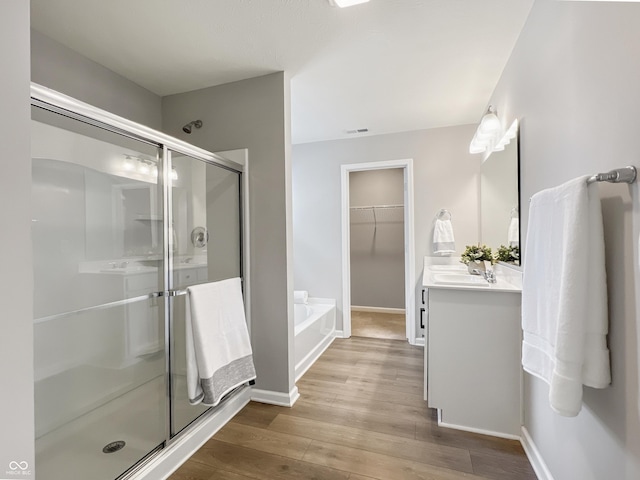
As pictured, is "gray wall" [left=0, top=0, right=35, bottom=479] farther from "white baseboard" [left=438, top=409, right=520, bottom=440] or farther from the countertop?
"white baseboard" [left=438, top=409, right=520, bottom=440]

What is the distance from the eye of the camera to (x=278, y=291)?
2236 millimetres

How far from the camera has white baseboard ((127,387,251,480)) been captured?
1488 millimetres

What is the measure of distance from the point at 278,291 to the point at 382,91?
75.2 inches

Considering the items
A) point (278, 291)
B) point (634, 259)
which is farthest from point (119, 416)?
point (634, 259)

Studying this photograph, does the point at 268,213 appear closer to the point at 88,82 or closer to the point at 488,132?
the point at 88,82

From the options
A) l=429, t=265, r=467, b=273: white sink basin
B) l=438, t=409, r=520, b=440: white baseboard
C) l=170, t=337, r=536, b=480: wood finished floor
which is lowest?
l=170, t=337, r=536, b=480: wood finished floor

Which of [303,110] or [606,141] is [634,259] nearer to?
[606,141]

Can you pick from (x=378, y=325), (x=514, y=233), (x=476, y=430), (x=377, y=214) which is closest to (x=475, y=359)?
(x=476, y=430)

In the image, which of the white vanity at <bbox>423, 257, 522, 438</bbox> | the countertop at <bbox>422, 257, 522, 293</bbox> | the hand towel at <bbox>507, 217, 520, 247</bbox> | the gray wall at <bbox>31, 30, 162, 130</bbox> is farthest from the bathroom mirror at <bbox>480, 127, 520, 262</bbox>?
the gray wall at <bbox>31, 30, 162, 130</bbox>

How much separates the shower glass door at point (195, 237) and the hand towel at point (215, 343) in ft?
0.64

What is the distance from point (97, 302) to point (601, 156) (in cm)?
254

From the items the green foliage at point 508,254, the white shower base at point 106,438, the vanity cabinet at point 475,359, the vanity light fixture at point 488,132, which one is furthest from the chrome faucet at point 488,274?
the white shower base at point 106,438

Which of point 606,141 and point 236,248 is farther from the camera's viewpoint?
point 236,248

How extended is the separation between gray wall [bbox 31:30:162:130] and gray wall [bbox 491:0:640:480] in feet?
9.05
